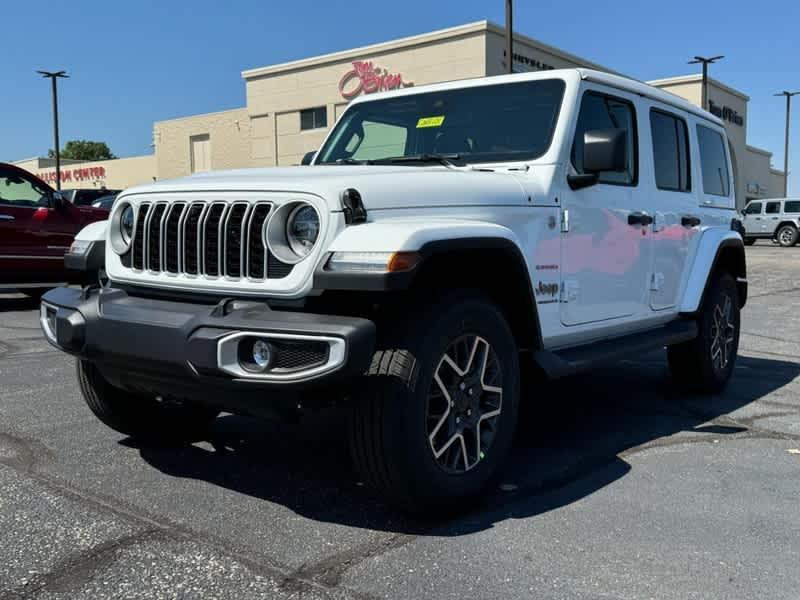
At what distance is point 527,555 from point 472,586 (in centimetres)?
33

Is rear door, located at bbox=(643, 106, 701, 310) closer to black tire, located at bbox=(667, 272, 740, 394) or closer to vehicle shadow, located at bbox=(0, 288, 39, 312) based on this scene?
black tire, located at bbox=(667, 272, 740, 394)

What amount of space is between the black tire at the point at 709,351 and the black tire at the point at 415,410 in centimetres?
284

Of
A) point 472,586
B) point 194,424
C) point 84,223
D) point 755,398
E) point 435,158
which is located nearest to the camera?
point 472,586

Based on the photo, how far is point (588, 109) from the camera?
448 cm

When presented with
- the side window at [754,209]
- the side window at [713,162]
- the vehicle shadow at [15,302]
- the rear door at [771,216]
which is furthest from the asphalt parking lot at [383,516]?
the side window at [754,209]

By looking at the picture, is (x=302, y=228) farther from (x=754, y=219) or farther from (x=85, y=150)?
(x=85, y=150)

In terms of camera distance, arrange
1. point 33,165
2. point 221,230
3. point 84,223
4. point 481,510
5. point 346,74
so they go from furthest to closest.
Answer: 1. point 33,165
2. point 346,74
3. point 84,223
4. point 481,510
5. point 221,230

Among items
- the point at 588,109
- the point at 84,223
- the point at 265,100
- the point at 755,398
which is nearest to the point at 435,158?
the point at 588,109

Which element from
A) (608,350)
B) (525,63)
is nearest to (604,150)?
(608,350)

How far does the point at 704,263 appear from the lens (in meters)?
5.62

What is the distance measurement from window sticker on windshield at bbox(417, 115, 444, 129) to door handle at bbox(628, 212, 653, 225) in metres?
1.21

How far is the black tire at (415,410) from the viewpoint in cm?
300

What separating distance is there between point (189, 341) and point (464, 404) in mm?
1149

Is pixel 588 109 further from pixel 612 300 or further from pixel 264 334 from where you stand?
pixel 264 334
